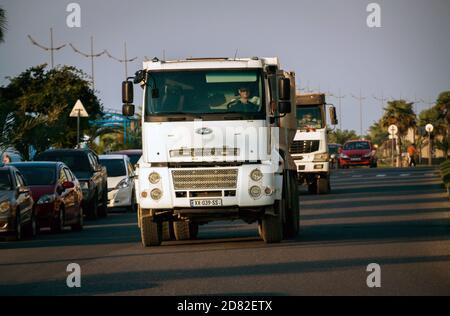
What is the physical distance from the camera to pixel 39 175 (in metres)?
28.6

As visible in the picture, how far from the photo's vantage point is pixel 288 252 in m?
19.3

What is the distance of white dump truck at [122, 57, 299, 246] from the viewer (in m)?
20.6

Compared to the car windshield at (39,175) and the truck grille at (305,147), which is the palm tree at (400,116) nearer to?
the truck grille at (305,147)

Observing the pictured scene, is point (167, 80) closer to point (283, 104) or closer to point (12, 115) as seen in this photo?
point (283, 104)

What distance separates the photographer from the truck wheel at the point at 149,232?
21172 mm

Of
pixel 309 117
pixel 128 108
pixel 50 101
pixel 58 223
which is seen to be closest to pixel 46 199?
pixel 58 223

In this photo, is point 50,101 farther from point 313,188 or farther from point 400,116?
point 400,116

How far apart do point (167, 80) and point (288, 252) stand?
3682 mm

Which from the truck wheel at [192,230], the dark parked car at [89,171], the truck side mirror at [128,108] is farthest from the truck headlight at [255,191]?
the dark parked car at [89,171]

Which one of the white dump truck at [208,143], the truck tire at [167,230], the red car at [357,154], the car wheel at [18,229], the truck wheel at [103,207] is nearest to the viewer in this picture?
the white dump truck at [208,143]

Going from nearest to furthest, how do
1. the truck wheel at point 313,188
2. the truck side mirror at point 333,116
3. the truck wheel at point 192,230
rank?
the truck wheel at point 192,230
the truck side mirror at point 333,116
the truck wheel at point 313,188

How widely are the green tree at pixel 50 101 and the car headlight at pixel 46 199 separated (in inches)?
694
